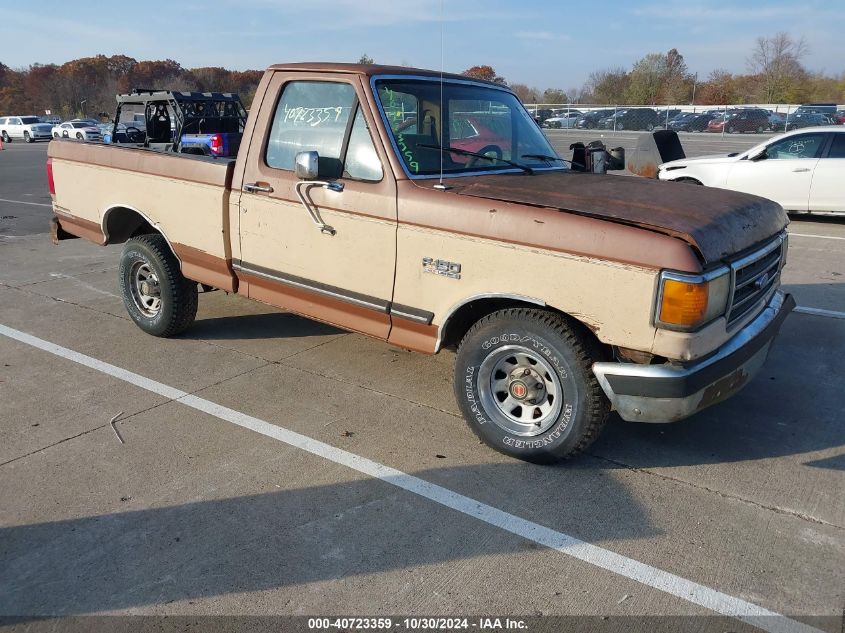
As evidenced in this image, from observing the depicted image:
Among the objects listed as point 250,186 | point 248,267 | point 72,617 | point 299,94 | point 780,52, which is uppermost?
point 780,52

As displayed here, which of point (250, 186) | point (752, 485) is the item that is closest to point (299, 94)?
point (250, 186)

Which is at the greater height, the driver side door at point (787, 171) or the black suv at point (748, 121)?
the black suv at point (748, 121)

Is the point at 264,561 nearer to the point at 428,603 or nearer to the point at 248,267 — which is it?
the point at 428,603

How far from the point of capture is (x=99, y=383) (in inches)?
192

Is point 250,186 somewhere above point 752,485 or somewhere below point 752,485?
above

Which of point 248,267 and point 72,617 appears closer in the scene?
point 72,617

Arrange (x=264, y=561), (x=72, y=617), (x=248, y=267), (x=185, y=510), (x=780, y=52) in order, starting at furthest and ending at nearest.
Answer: (x=780, y=52) → (x=248, y=267) → (x=185, y=510) → (x=264, y=561) → (x=72, y=617)

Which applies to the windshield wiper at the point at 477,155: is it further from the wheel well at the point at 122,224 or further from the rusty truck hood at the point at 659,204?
the wheel well at the point at 122,224

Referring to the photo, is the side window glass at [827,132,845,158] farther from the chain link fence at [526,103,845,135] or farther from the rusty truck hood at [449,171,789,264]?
the chain link fence at [526,103,845,135]

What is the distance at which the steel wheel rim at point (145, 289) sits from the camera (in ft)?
18.6

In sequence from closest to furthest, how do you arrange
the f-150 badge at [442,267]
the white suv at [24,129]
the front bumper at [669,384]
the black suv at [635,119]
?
1. the front bumper at [669,384]
2. the f-150 badge at [442,267]
3. the black suv at [635,119]
4. the white suv at [24,129]

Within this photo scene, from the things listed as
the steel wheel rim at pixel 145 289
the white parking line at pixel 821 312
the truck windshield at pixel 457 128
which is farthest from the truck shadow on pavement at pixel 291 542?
the white parking line at pixel 821 312

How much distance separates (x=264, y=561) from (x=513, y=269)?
1815mm

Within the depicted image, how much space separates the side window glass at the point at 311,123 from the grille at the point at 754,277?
2.32m
